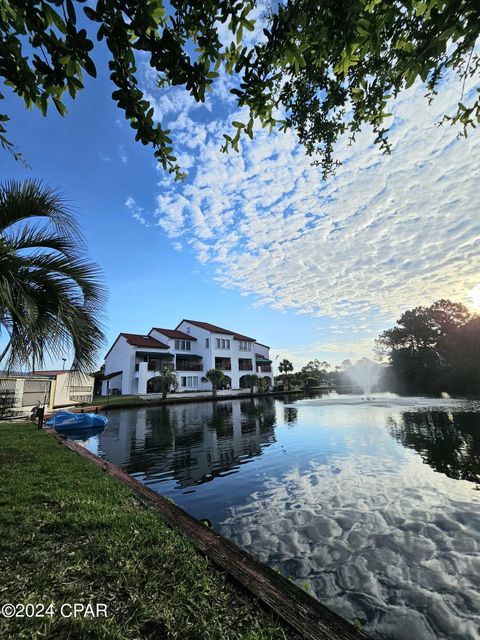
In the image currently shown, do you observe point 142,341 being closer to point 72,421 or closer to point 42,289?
point 72,421

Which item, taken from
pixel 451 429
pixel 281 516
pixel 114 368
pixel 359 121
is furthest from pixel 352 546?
pixel 114 368

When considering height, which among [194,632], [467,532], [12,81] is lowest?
[467,532]

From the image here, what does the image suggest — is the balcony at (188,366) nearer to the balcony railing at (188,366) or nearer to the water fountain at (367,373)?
the balcony railing at (188,366)

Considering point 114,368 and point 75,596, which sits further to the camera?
point 114,368

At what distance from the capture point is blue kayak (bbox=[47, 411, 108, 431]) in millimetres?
16156

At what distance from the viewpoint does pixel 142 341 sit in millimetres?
43531

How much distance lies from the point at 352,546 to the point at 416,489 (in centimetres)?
356

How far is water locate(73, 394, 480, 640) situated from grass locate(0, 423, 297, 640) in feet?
5.74

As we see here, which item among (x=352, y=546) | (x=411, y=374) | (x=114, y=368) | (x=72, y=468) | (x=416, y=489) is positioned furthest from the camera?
(x=411, y=374)

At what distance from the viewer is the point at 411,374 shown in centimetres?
6322

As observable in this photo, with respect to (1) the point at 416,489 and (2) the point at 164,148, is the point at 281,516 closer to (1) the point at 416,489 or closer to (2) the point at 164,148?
(1) the point at 416,489

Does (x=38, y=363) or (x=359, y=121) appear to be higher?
(x=359, y=121)

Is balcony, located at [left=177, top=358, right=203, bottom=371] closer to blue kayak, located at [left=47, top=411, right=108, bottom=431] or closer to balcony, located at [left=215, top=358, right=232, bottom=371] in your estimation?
balcony, located at [left=215, top=358, right=232, bottom=371]

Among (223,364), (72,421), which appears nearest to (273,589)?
(72,421)
